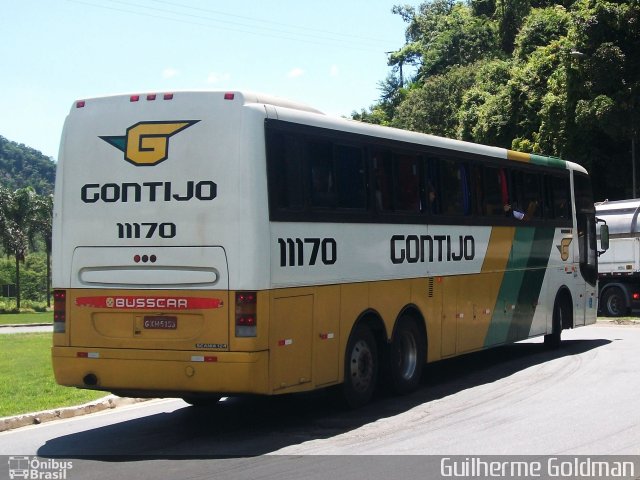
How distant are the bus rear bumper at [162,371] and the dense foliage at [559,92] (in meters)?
28.5

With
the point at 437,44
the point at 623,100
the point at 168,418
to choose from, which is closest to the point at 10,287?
the point at 437,44

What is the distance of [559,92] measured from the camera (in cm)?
4088

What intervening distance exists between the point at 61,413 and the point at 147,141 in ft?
12.5

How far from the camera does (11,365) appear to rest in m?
18.7

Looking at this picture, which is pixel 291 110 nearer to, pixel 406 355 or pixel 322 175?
pixel 322 175

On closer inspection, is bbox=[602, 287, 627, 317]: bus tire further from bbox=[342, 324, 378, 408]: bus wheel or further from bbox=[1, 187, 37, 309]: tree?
bbox=[1, 187, 37, 309]: tree

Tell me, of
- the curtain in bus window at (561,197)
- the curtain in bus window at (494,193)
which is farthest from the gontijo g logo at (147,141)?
the curtain in bus window at (561,197)

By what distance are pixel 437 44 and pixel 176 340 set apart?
80.6 m

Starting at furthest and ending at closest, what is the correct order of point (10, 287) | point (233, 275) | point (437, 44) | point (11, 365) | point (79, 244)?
1. point (10, 287)
2. point (437, 44)
3. point (11, 365)
4. point (79, 244)
5. point (233, 275)

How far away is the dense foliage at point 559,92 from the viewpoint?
36188 millimetres

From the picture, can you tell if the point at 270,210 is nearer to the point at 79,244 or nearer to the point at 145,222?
the point at 145,222

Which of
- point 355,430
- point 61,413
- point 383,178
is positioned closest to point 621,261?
point 383,178

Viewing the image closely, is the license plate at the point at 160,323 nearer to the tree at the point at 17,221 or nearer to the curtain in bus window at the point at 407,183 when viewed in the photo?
the curtain in bus window at the point at 407,183

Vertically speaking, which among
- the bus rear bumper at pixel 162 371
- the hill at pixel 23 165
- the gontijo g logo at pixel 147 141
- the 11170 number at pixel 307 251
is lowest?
the bus rear bumper at pixel 162 371
